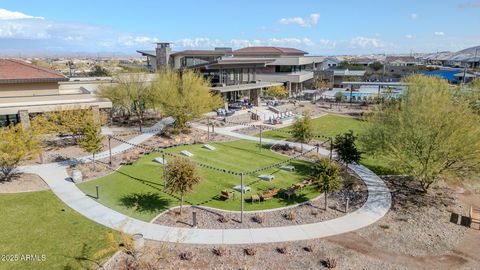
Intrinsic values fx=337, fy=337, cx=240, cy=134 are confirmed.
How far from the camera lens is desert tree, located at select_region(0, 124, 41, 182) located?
2361 cm

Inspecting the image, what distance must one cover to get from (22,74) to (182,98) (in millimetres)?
18058

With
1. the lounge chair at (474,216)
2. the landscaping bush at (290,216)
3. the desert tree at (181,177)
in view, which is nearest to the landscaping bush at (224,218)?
the desert tree at (181,177)

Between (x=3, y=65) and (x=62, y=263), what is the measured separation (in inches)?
1367

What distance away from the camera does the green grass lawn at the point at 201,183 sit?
829 inches

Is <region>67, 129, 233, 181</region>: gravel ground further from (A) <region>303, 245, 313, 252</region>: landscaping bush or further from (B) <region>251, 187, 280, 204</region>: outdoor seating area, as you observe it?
(A) <region>303, 245, 313, 252</region>: landscaping bush

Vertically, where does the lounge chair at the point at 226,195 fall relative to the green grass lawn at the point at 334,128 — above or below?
below

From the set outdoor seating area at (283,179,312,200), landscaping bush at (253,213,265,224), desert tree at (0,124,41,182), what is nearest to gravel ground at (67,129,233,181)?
desert tree at (0,124,41,182)

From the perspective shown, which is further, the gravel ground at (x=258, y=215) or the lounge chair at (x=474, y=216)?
the lounge chair at (x=474, y=216)

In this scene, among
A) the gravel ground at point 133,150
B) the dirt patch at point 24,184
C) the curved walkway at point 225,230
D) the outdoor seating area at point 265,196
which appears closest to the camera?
the curved walkway at point 225,230

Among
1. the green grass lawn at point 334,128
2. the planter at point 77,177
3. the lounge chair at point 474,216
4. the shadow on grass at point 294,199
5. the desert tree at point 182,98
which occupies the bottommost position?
the shadow on grass at point 294,199

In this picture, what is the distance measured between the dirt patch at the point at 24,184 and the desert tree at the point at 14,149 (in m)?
0.77

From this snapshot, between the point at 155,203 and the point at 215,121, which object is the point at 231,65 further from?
the point at 155,203

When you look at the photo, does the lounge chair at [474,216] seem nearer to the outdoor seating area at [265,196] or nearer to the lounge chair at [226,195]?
the outdoor seating area at [265,196]

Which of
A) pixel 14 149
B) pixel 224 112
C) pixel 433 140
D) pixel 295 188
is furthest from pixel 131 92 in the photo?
pixel 433 140
